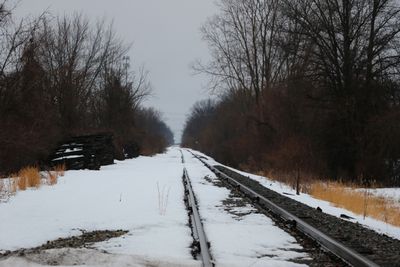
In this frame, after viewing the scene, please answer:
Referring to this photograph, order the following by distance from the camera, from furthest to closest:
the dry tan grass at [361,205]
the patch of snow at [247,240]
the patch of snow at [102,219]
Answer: the dry tan grass at [361,205] → the patch of snow at [102,219] → the patch of snow at [247,240]

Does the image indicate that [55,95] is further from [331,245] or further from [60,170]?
[331,245]

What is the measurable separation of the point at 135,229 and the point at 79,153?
19372 mm

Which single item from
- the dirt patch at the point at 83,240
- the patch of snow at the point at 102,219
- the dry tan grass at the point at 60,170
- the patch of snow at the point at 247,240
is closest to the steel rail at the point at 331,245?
the patch of snow at the point at 247,240

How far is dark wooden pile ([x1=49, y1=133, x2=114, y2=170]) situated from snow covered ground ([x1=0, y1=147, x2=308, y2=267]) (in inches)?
480

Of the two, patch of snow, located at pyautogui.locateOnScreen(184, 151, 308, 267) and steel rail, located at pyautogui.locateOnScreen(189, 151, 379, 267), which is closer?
steel rail, located at pyautogui.locateOnScreen(189, 151, 379, 267)

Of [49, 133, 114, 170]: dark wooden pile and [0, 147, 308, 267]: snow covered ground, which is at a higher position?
[49, 133, 114, 170]: dark wooden pile

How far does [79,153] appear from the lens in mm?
27453

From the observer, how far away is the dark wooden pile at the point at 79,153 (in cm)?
2680

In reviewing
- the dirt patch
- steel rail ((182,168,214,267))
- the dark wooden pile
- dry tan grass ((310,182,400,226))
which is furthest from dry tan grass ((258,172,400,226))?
the dark wooden pile

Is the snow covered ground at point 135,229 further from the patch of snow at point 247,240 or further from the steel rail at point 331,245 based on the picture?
the steel rail at point 331,245

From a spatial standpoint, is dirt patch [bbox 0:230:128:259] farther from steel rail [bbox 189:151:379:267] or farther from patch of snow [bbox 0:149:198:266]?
steel rail [bbox 189:151:379:267]

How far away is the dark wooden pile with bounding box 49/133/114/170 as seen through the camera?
26797 millimetres

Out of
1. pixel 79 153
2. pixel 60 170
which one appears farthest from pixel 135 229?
pixel 79 153

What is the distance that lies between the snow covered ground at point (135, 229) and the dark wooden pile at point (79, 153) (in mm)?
12203
